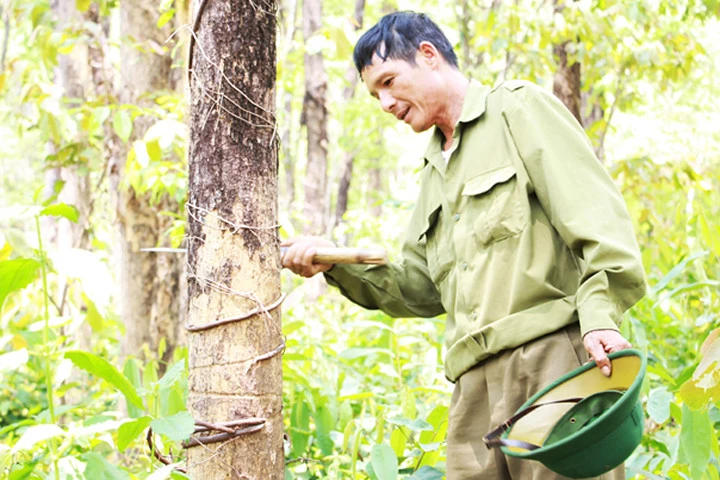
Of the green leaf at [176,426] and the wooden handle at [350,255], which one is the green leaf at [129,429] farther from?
the wooden handle at [350,255]

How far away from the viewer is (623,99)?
6.40 m

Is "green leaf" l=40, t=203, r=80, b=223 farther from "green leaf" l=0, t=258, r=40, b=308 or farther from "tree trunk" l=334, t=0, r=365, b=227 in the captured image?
"tree trunk" l=334, t=0, r=365, b=227

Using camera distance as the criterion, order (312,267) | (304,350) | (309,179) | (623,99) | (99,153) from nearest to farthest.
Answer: (312,267)
(304,350)
(99,153)
(623,99)
(309,179)

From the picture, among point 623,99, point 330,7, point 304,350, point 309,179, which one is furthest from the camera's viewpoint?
point 330,7

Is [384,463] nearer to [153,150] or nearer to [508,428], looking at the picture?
[508,428]

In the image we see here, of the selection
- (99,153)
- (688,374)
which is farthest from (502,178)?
(99,153)

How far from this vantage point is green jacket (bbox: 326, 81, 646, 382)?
2.01m

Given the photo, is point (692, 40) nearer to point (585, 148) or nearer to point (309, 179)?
point (585, 148)

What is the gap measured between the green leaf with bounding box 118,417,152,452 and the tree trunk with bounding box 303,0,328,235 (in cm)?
767

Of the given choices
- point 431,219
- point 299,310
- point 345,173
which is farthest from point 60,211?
point 345,173

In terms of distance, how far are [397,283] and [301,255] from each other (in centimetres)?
41

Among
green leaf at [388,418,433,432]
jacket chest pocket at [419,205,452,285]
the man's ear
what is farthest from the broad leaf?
the man's ear

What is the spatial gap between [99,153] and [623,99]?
4.02m

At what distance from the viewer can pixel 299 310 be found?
5.47 metres
